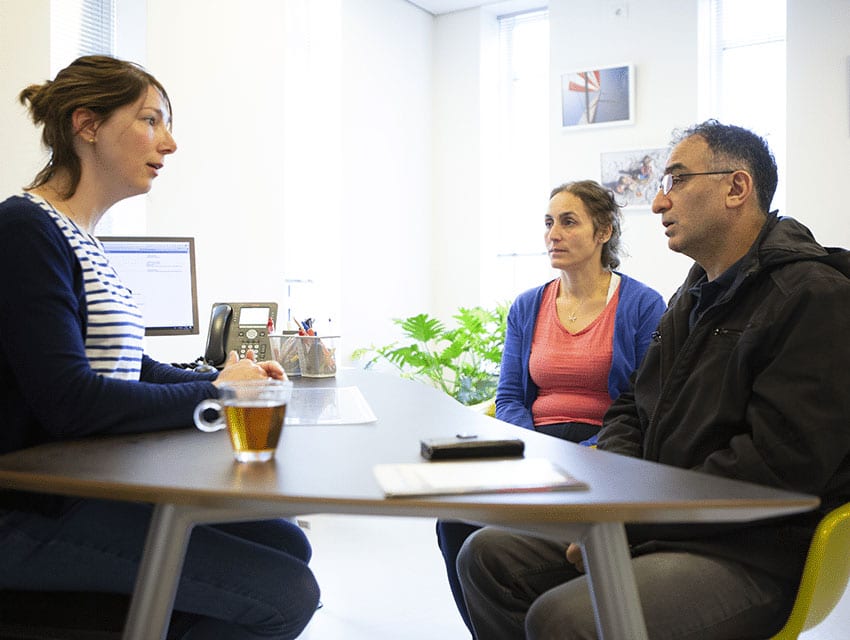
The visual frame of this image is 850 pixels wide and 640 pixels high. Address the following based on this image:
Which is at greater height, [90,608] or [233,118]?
[233,118]

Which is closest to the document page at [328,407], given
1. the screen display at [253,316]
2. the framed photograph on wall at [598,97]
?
the screen display at [253,316]

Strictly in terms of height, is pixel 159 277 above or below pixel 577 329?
above

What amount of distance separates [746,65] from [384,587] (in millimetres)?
4289

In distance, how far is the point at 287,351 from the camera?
2.50 metres

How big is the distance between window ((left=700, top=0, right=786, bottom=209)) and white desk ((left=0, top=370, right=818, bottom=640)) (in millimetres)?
4897

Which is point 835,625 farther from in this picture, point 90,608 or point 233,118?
point 233,118

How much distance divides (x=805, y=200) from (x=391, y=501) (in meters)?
4.98

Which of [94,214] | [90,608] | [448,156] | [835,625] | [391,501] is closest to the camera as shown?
[391,501]

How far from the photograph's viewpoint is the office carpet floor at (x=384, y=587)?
2783mm

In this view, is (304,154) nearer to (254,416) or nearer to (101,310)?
(101,310)

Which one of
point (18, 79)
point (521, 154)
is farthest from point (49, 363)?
point (521, 154)

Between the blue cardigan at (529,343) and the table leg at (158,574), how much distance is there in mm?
1561

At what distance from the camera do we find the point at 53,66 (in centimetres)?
336

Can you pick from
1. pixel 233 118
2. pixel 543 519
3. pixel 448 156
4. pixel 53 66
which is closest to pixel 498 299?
pixel 448 156
